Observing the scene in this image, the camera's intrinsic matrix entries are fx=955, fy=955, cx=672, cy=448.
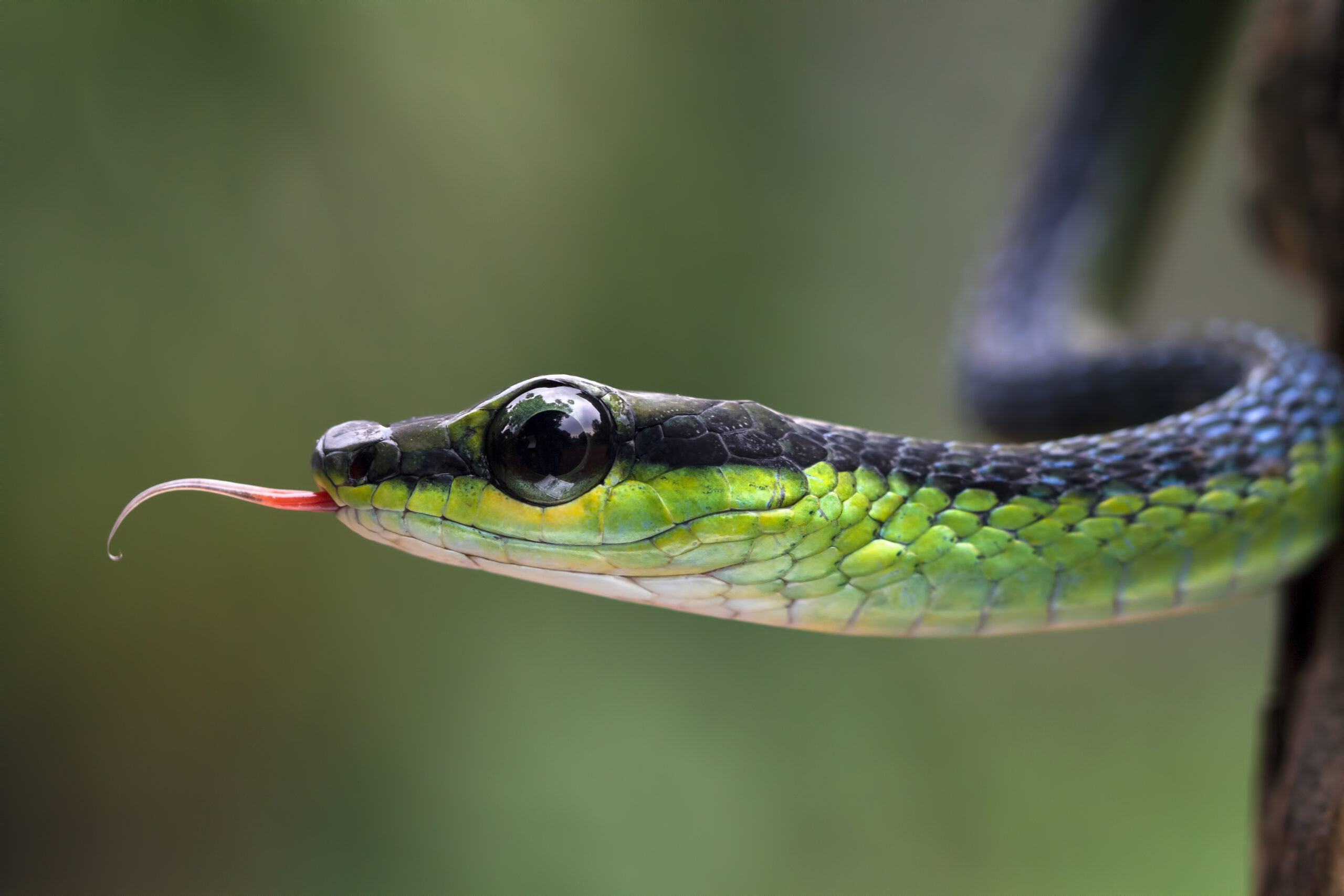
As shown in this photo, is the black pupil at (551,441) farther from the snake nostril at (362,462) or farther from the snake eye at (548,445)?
the snake nostril at (362,462)

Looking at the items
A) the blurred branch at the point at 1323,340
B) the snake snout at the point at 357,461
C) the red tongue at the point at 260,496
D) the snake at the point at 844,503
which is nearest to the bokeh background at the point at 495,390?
the blurred branch at the point at 1323,340

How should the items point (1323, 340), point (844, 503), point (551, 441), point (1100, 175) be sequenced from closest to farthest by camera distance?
point (551, 441) → point (844, 503) → point (1323, 340) → point (1100, 175)

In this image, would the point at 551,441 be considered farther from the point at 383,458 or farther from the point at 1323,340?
the point at 1323,340

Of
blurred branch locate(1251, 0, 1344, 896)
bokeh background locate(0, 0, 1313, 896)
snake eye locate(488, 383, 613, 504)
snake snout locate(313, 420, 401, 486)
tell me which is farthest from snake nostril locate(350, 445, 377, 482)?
bokeh background locate(0, 0, 1313, 896)

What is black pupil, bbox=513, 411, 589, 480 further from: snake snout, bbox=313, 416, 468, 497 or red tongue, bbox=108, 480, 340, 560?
red tongue, bbox=108, 480, 340, 560

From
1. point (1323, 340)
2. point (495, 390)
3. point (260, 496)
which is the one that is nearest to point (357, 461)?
point (260, 496)

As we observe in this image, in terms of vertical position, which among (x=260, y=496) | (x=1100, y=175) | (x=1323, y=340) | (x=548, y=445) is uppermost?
(x=1100, y=175)

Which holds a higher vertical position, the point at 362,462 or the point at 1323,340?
the point at 1323,340
